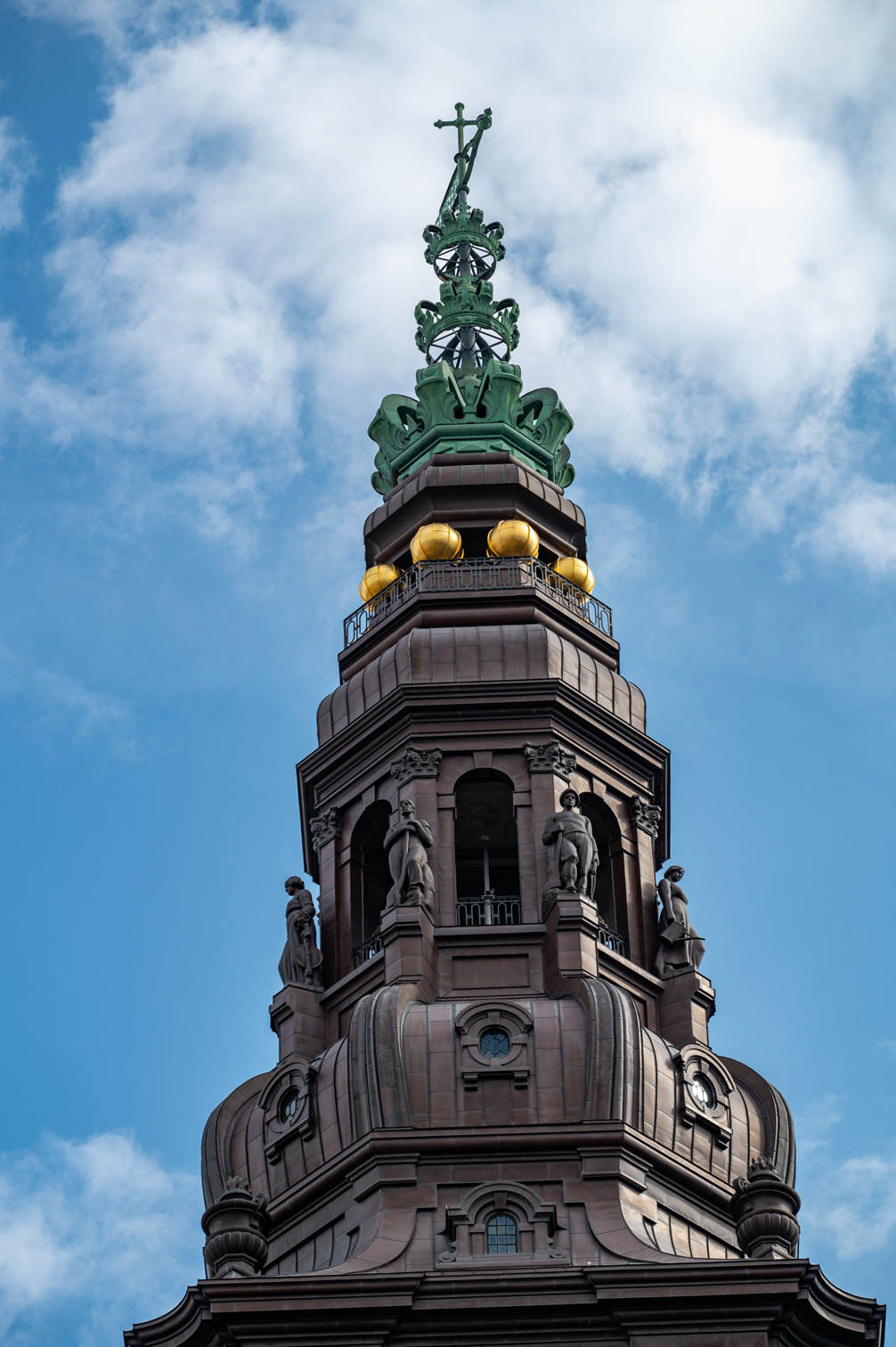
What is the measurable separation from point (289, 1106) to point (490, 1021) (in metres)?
5.25

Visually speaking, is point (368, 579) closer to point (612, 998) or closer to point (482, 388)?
point (482, 388)

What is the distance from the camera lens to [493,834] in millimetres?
74125

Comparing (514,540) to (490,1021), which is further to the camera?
(514,540)

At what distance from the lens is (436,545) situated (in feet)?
256

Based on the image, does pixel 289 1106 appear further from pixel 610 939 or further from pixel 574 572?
pixel 574 572

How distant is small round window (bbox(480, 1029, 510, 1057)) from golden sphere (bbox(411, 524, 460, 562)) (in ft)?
56.8

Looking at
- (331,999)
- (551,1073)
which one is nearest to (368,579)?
(331,999)

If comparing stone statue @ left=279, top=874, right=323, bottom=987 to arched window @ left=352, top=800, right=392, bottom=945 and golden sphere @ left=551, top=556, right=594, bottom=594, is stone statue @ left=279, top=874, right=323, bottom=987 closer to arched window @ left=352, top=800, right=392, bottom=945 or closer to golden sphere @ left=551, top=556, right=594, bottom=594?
arched window @ left=352, top=800, right=392, bottom=945

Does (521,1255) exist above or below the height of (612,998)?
below

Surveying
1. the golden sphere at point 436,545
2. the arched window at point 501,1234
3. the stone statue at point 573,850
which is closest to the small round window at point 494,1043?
the arched window at point 501,1234

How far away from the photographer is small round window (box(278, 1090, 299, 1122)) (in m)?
65.9

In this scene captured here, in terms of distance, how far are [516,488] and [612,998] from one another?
1950cm

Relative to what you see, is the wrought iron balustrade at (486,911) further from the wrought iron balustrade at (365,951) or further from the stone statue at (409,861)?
the wrought iron balustrade at (365,951)

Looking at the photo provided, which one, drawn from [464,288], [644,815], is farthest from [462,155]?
[644,815]
